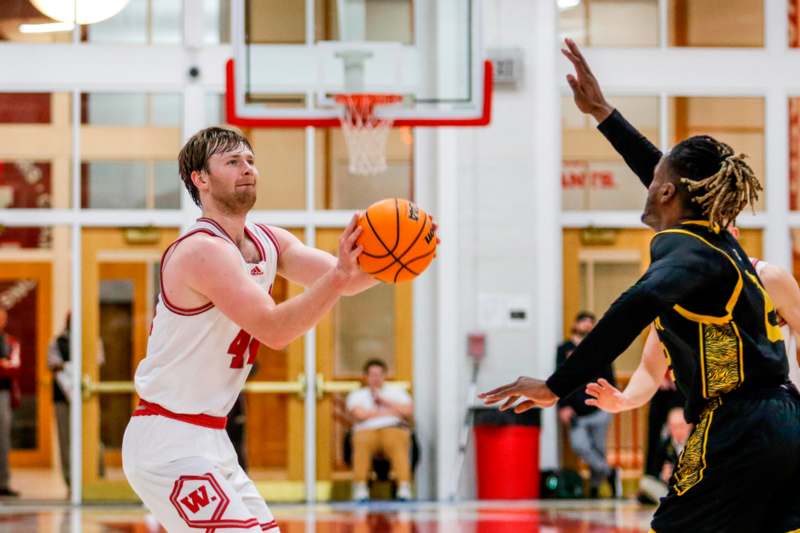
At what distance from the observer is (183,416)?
13.2 feet

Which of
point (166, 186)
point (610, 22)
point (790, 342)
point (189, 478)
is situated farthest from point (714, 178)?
point (610, 22)

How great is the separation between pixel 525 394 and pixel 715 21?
10.9 meters

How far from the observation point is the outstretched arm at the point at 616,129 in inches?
173

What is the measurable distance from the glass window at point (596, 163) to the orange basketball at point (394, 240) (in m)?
9.25

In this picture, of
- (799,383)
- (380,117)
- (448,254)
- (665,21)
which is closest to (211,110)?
(448,254)

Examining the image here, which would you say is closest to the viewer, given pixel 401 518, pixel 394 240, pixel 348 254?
pixel 348 254

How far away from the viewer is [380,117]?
9695mm

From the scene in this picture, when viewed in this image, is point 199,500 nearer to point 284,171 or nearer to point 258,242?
point 258,242

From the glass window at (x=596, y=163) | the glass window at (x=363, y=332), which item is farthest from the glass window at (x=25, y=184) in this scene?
the glass window at (x=596, y=163)

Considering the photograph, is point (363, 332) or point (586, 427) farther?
point (363, 332)

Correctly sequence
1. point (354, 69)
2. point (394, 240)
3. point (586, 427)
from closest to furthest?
point (394, 240), point (354, 69), point (586, 427)

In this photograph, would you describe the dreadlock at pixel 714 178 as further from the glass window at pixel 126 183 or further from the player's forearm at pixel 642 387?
the glass window at pixel 126 183

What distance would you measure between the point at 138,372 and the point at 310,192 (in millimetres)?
9004

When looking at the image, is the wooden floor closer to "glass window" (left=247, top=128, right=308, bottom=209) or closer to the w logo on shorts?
"glass window" (left=247, top=128, right=308, bottom=209)
